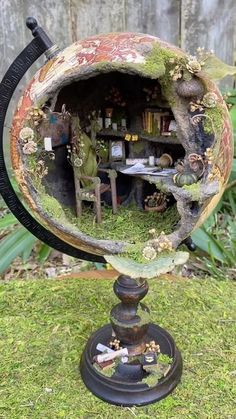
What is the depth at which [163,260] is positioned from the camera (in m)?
1.01

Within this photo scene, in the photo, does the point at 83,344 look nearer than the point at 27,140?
No

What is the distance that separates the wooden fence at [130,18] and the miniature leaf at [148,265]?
133 centimetres

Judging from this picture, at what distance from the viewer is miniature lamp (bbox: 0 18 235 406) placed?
3.27 ft

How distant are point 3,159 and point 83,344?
1.67ft

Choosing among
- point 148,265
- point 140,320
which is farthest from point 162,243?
point 140,320

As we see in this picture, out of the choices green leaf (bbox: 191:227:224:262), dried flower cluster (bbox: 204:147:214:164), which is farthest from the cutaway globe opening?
green leaf (bbox: 191:227:224:262)

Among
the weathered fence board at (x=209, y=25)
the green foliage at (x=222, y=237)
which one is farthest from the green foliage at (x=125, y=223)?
the weathered fence board at (x=209, y=25)

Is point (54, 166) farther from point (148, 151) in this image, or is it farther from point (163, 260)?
point (163, 260)

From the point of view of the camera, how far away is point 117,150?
123cm

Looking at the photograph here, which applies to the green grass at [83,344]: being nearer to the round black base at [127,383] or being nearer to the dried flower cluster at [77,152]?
the round black base at [127,383]

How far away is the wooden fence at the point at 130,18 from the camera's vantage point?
6.91 ft

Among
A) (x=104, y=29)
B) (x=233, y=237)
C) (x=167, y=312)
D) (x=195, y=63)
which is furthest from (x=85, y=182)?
(x=104, y=29)

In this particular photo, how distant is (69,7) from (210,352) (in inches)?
55.6

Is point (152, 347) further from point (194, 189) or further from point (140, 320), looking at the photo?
point (194, 189)
